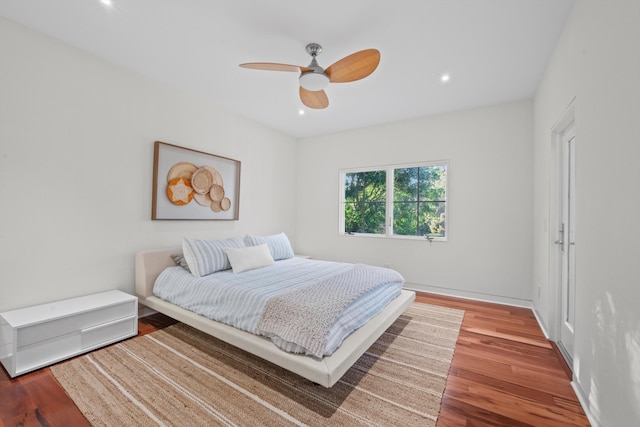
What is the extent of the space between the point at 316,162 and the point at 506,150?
2.94m

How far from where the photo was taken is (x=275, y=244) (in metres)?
3.84

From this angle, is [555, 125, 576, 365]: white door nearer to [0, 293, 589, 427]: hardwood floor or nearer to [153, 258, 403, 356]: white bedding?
[0, 293, 589, 427]: hardwood floor

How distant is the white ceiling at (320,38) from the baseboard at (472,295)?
2.55 metres

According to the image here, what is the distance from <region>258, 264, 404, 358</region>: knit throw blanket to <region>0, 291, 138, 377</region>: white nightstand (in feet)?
4.72

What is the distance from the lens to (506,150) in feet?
11.6

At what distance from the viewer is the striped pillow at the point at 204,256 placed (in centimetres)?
282

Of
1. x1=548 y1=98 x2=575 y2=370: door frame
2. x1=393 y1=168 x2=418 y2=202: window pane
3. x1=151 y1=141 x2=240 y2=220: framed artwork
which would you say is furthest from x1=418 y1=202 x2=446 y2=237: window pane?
x1=151 y1=141 x2=240 y2=220: framed artwork

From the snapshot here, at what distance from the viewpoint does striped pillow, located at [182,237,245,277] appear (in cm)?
282

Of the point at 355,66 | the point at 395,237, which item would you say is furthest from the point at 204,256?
the point at 395,237

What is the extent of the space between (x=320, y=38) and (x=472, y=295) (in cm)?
364

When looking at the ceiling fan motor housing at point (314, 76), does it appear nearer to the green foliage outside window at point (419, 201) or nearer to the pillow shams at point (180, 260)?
the pillow shams at point (180, 260)

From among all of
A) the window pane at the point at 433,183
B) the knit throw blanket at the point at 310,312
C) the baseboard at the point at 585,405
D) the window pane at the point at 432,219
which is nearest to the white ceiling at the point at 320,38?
the window pane at the point at 433,183

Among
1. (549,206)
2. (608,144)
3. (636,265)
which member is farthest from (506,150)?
(636,265)

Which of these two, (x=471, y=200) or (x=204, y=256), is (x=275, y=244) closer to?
(x=204, y=256)
